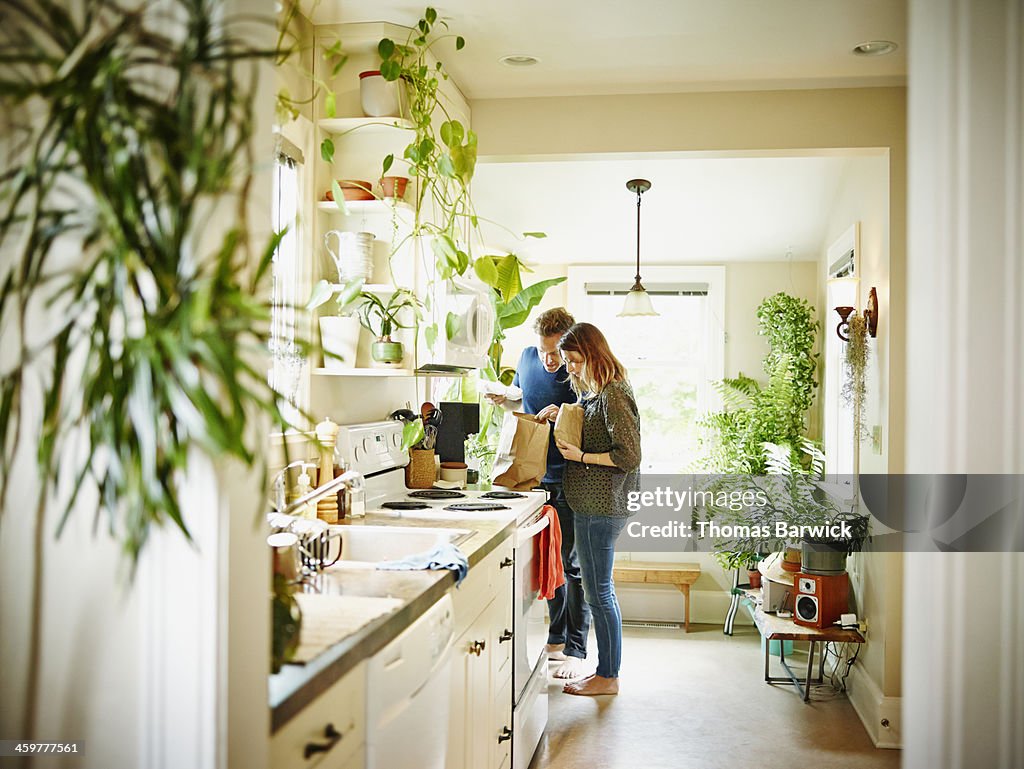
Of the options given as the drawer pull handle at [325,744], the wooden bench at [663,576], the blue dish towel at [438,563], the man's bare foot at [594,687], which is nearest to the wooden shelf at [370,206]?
the blue dish towel at [438,563]

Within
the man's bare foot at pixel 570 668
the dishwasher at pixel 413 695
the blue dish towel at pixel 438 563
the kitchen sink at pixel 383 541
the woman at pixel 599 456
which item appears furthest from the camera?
the man's bare foot at pixel 570 668

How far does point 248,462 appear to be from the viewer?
3.47 ft

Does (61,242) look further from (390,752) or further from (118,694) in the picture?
(390,752)

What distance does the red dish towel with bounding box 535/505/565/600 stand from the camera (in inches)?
138

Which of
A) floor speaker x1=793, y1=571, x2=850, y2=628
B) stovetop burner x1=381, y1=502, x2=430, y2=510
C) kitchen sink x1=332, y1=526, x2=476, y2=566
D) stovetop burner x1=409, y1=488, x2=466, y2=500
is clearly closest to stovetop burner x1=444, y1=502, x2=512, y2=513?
stovetop burner x1=381, y1=502, x2=430, y2=510

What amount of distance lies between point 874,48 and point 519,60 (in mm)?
1256

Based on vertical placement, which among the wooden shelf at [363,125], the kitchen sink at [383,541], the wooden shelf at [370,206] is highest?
the wooden shelf at [363,125]

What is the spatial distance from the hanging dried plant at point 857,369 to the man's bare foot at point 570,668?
1.71 m

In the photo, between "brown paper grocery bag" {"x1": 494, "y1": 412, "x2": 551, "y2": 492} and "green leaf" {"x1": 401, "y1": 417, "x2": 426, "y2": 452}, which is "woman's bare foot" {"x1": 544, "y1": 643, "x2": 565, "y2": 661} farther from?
"green leaf" {"x1": 401, "y1": 417, "x2": 426, "y2": 452}

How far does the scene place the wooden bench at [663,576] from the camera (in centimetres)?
530

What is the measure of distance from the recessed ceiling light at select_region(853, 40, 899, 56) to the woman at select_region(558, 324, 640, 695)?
4.63ft

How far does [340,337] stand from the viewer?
115 inches

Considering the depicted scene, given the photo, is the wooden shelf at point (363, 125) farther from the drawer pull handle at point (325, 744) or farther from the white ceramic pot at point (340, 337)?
the drawer pull handle at point (325, 744)

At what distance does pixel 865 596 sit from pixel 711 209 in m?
2.25
